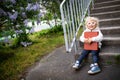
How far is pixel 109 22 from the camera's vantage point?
16.4ft

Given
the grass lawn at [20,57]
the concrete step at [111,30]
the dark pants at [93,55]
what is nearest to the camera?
the dark pants at [93,55]

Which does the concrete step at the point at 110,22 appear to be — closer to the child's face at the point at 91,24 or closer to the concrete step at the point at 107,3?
the concrete step at the point at 107,3

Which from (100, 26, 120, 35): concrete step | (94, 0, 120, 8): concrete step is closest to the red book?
(100, 26, 120, 35): concrete step

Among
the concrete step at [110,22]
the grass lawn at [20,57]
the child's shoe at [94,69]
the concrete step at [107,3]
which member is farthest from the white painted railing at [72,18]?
the grass lawn at [20,57]

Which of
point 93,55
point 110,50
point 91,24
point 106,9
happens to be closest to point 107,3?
point 106,9

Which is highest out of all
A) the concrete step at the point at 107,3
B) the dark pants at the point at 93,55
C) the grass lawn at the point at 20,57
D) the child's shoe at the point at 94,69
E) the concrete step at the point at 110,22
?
the concrete step at the point at 107,3

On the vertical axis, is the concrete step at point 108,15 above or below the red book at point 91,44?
above

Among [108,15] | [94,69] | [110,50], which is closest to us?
[94,69]

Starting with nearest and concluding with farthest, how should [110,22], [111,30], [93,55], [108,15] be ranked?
[93,55] < [111,30] < [110,22] < [108,15]

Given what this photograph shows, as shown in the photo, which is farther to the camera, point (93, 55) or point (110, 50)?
point (110, 50)

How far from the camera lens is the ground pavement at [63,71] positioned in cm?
371

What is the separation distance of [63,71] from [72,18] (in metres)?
1.12

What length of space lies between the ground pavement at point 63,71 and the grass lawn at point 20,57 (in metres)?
0.31

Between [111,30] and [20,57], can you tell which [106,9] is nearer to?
[111,30]
